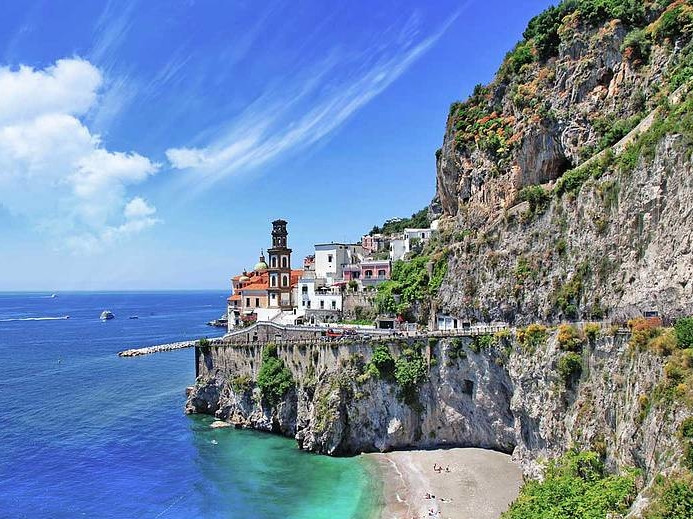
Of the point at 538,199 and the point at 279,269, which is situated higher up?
the point at 538,199

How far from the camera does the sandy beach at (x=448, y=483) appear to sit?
1395 inches

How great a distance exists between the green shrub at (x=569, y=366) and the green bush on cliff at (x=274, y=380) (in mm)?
27252

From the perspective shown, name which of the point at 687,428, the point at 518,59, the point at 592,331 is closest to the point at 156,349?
the point at 518,59

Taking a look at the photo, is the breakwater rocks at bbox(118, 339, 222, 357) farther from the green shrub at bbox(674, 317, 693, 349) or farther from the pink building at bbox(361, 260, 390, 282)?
the green shrub at bbox(674, 317, 693, 349)

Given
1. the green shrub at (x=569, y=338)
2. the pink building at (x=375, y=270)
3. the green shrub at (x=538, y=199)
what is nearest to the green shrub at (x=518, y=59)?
the green shrub at (x=538, y=199)

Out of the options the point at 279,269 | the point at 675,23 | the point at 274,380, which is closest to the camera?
the point at 675,23

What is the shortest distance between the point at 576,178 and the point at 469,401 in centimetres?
2036

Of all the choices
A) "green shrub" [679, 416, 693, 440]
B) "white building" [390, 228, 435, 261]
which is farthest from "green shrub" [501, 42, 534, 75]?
"green shrub" [679, 416, 693, 440]

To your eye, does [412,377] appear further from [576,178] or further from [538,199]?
[576,178]

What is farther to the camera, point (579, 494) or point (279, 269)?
point (279, 269)

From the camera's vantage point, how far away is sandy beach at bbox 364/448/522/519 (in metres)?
35.4

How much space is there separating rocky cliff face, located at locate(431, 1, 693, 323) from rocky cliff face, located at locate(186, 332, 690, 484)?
5568 mm

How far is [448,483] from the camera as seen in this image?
3878cm

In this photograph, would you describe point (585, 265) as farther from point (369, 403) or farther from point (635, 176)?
point (369, 403)
